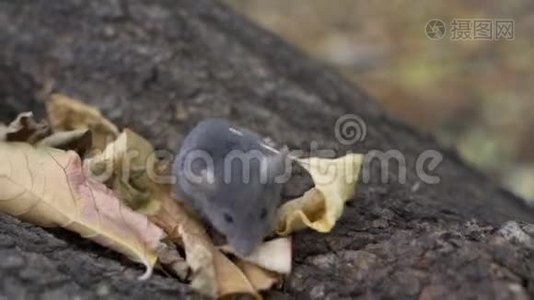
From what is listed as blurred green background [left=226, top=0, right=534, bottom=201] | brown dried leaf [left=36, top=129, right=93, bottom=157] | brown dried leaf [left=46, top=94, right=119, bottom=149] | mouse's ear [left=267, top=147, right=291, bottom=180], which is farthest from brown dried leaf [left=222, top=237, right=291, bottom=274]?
blurred green background [left=226, top=0, right=534, bottom=201]

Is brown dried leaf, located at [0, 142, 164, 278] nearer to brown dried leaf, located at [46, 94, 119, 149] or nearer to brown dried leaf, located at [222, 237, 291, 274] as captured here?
brown dried leaf, located at [222, 237, 291, 274]

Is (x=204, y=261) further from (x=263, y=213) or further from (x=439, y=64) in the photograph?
(x=439, y=64)

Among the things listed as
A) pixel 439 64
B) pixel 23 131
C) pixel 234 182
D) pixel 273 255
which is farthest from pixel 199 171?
pixel 439 64

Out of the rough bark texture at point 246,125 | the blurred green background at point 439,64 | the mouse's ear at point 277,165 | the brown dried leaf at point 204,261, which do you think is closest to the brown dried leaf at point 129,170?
the brown dried leaf at point 204,261

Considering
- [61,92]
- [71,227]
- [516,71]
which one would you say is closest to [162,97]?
[61,92]

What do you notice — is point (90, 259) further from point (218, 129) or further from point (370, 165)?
point (370, 165)
